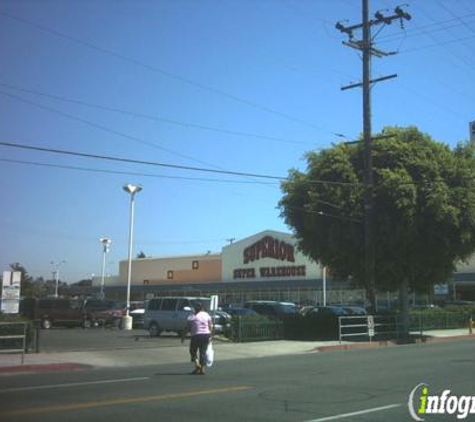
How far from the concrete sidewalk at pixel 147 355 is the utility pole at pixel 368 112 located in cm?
371

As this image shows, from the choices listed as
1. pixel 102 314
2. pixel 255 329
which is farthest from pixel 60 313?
pixel 255 329

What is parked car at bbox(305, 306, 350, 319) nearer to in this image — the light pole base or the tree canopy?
the tree canopy

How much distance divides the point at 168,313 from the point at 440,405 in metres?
23.0

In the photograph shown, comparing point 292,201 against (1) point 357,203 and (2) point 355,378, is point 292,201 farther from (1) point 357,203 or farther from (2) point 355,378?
(2) point 355,378

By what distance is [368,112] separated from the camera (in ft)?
103

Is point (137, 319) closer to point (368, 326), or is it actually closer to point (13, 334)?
point (368, 326)

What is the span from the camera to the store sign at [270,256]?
2874 inches

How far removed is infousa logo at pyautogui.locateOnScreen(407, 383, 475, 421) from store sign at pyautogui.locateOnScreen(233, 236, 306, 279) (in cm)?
6002

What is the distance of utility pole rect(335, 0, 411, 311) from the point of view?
1206 inches

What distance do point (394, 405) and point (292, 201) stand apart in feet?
75.6

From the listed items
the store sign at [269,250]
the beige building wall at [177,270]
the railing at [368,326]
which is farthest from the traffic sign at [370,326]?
the beige building wall at [177,270]

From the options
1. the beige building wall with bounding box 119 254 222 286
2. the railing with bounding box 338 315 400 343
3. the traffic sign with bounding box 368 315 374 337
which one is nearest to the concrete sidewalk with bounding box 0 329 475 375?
the traffic sign with bounding box 368 315 374 337

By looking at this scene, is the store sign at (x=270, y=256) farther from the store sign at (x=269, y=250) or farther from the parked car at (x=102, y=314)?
the parked car at (x=102, y=314)

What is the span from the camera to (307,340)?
97.3 feet
